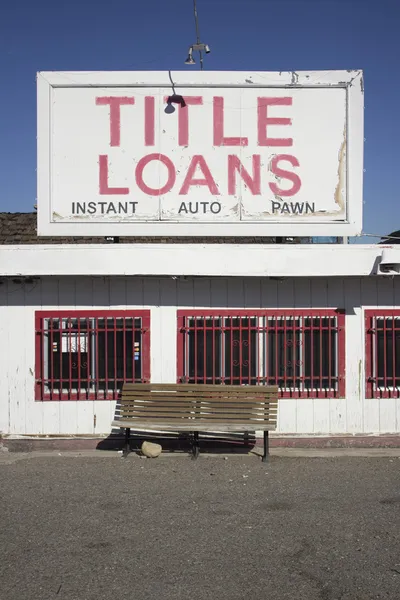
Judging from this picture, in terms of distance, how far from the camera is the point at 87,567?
5.32 meters

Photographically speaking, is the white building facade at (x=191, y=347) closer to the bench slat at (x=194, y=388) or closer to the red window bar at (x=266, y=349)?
the red window bar at (x=266, y=349)

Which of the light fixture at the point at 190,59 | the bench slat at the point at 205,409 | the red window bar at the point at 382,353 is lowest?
the bench slat at the point at 205,409

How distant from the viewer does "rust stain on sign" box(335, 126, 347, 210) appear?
32.7 feet

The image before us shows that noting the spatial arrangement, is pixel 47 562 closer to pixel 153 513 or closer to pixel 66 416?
pixel 153 513

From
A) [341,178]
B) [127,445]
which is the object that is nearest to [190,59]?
[341,178]

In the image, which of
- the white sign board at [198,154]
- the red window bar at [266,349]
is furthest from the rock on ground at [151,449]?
the white sign board at [198,154]

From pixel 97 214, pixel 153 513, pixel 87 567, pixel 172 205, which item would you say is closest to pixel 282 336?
pixel 172 205

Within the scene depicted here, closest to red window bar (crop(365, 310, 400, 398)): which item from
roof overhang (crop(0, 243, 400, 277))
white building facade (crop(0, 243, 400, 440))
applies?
white building facade (crop(0, 243, 400, 440))

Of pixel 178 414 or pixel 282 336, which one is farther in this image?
pixel 282 336

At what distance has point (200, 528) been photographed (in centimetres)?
629

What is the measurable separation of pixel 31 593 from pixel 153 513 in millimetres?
2039

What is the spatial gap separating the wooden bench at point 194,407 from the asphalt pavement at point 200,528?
506mm

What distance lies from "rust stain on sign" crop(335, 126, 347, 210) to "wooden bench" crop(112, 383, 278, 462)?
2954mm

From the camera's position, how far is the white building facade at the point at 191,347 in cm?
975
